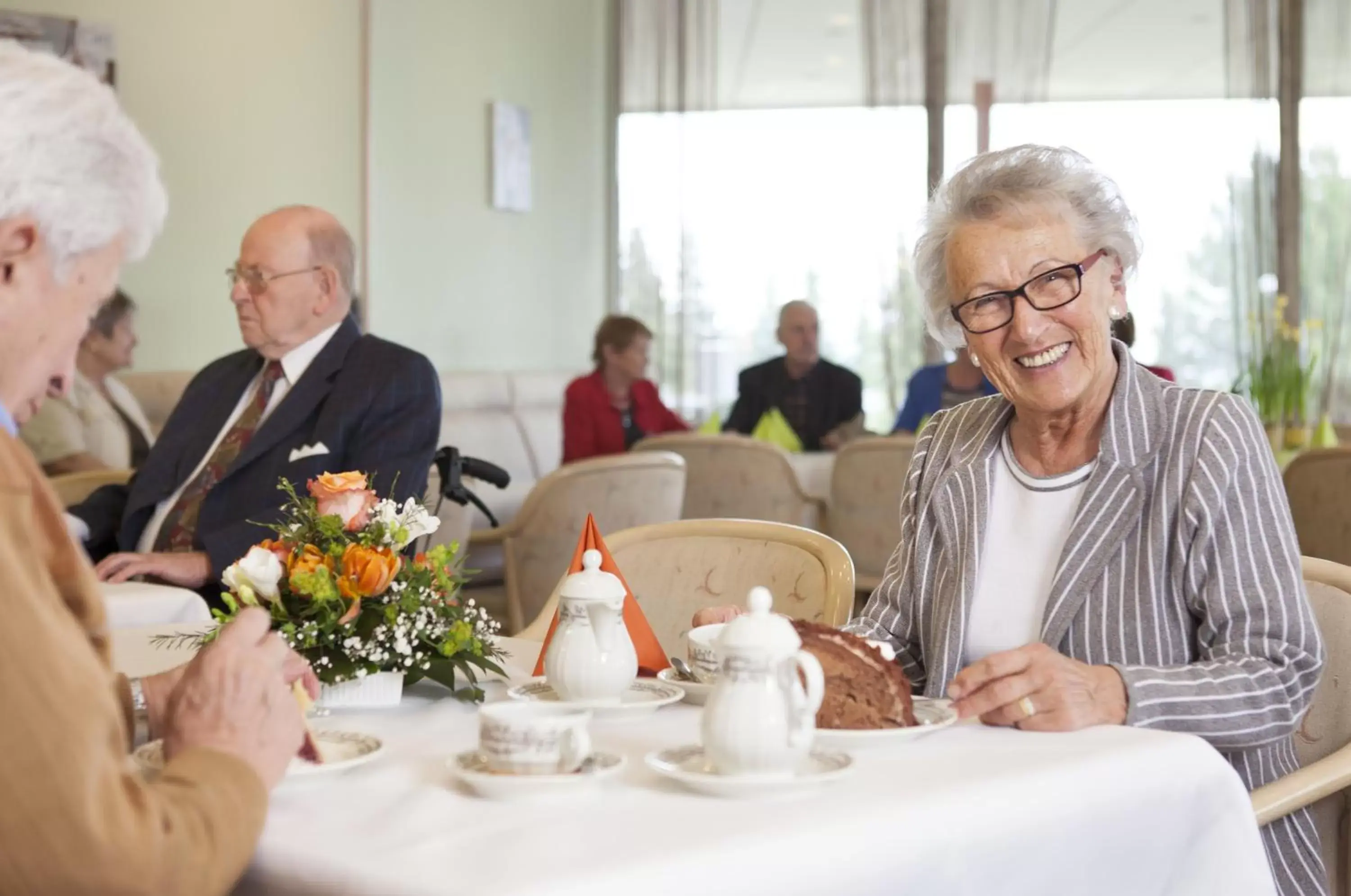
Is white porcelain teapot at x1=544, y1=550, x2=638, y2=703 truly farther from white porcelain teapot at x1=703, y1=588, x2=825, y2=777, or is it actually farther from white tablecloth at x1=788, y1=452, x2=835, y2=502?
white tablecloth at x1=788, y1=452, x2=835, y2=502

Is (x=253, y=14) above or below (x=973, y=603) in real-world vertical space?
above

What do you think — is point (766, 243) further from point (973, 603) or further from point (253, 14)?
point (973, 603)

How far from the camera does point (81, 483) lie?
149 inches

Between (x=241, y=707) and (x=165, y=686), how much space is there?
14.2 inches

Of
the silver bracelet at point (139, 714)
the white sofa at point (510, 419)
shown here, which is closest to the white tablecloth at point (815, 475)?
the white sofa at point (510, 419)

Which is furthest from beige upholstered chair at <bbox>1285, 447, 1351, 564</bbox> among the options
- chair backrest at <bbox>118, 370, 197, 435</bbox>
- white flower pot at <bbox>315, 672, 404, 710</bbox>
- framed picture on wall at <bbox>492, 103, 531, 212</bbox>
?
framed picture on wall at <bbox>492, 103, 531, 212</bbox>

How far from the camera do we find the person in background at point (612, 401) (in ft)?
21.8

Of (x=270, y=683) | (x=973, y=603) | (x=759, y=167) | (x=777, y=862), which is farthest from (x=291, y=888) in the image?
(x=759, y=167)

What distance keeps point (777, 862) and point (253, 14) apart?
655 cm

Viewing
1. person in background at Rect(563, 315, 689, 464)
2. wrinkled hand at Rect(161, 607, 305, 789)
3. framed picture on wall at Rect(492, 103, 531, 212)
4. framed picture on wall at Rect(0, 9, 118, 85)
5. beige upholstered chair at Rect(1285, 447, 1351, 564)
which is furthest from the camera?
framed picture on wall at Rect(492, 103, 531, 212)

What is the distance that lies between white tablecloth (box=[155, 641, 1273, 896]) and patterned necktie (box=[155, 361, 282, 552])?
1.67 metres

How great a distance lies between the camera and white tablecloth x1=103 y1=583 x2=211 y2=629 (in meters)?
2.31

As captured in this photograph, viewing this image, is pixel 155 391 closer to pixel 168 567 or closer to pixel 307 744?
pixel 168 567

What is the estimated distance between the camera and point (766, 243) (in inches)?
336
